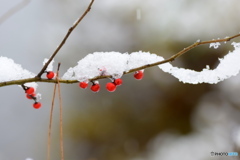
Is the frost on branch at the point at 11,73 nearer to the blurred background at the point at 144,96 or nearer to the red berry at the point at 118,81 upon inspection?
the red berry at the point at 118,81

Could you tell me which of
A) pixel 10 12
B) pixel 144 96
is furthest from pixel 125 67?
pixel 144 96

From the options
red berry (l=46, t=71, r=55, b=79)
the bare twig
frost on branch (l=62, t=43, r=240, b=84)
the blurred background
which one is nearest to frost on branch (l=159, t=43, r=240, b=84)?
frost on branch (l=62, t=43, r=240, b=84)

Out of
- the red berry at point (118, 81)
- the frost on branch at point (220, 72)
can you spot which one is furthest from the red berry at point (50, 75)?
the frost on branch at point (220, 72)

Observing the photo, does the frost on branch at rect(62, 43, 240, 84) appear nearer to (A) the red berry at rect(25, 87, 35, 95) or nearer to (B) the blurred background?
(A) the red berry at rect(25, 87, 35, 95)

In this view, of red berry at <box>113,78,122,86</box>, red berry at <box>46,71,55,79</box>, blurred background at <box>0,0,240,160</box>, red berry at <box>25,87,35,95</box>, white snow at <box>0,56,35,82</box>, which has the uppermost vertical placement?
blurred background at <box>0,0,240,160</box>

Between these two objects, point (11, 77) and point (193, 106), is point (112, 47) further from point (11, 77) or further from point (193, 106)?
point (11, 77)

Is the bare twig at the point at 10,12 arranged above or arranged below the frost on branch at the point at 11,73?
above
